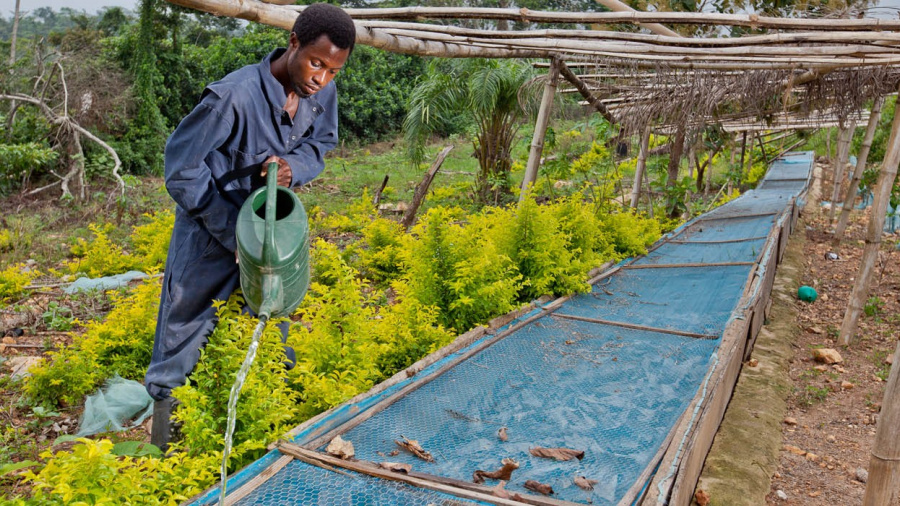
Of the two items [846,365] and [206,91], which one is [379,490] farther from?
[846,365]

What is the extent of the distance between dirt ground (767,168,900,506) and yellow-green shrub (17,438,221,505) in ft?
8.93

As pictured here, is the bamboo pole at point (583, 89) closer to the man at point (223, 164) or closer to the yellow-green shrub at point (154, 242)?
the yellow-green shrub at point (154, 242)

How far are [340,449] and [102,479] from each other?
0.78 metres

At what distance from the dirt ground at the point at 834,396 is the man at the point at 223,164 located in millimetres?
2759

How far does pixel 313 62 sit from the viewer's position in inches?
85.4

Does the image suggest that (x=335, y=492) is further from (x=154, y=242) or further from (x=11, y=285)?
(x=154, y=242)

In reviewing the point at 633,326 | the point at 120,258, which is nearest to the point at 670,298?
the point at 633,326

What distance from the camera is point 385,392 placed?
2.81 m

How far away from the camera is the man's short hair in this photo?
2.12m

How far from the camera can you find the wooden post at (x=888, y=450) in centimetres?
221

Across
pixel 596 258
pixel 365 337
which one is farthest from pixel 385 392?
pixel 596 258

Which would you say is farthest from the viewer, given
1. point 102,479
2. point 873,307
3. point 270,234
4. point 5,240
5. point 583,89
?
point 5,240

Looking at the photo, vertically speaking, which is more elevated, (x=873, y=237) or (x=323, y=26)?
(x=323, y=26)

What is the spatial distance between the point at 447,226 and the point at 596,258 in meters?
1.92
